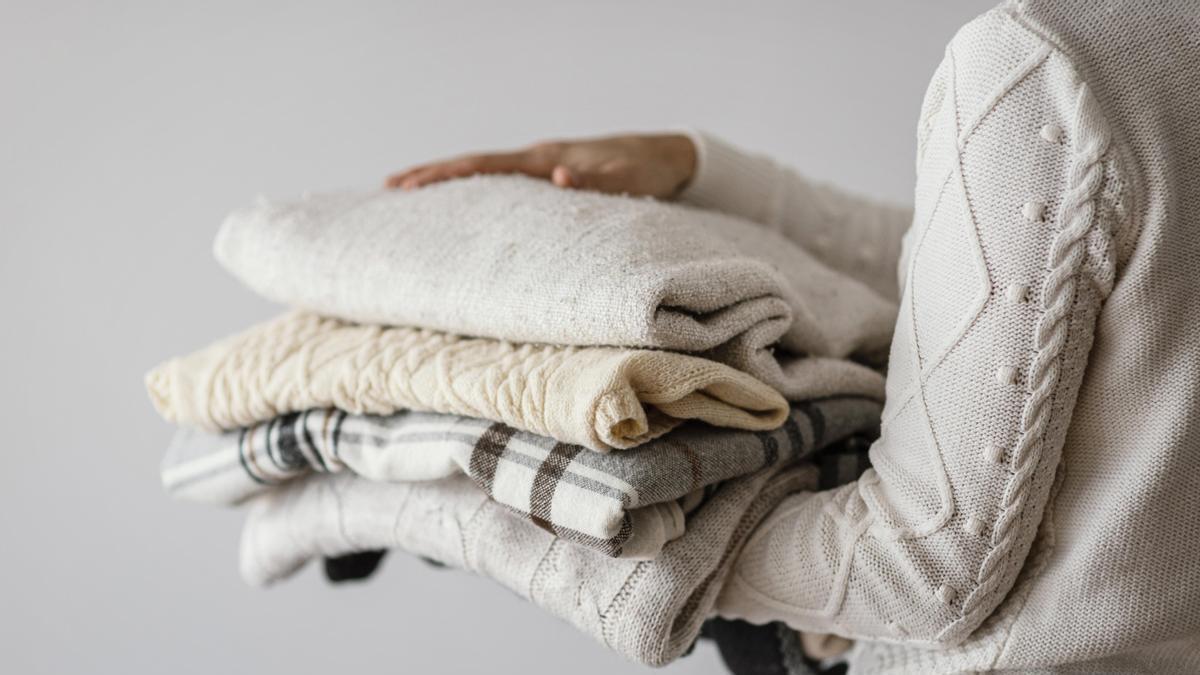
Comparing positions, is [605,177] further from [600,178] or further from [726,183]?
[726,183]

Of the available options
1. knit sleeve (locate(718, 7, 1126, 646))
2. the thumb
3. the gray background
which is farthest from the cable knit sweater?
the gray background

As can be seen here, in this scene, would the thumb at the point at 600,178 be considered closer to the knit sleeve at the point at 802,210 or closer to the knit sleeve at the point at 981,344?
the knit sleeve at the point at 802,210

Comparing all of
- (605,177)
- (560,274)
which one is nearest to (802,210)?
(605,177)

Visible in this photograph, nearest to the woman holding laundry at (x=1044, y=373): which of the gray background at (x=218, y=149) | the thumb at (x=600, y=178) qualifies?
A: the thumb at (x=600, y=178)

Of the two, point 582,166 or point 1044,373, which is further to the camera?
point 582,166

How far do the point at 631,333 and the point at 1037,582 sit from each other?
0.20 m

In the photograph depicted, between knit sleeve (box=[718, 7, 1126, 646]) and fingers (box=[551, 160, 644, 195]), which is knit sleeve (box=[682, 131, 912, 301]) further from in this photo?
knit sleeve (box=[718, 7, 1126, 646])

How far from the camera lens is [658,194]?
0.78 meters

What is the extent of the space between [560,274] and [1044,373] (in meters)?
0.21

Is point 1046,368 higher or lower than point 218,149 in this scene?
higher

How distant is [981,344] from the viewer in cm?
46

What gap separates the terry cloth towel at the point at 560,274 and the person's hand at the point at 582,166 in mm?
47

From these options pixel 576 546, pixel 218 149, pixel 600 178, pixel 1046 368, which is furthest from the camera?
pixel 218 149

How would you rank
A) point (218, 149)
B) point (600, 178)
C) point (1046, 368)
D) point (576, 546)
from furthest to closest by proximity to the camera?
point (218, 149) → point (600, 178) → point (576, 546) → point (1046, 368)
